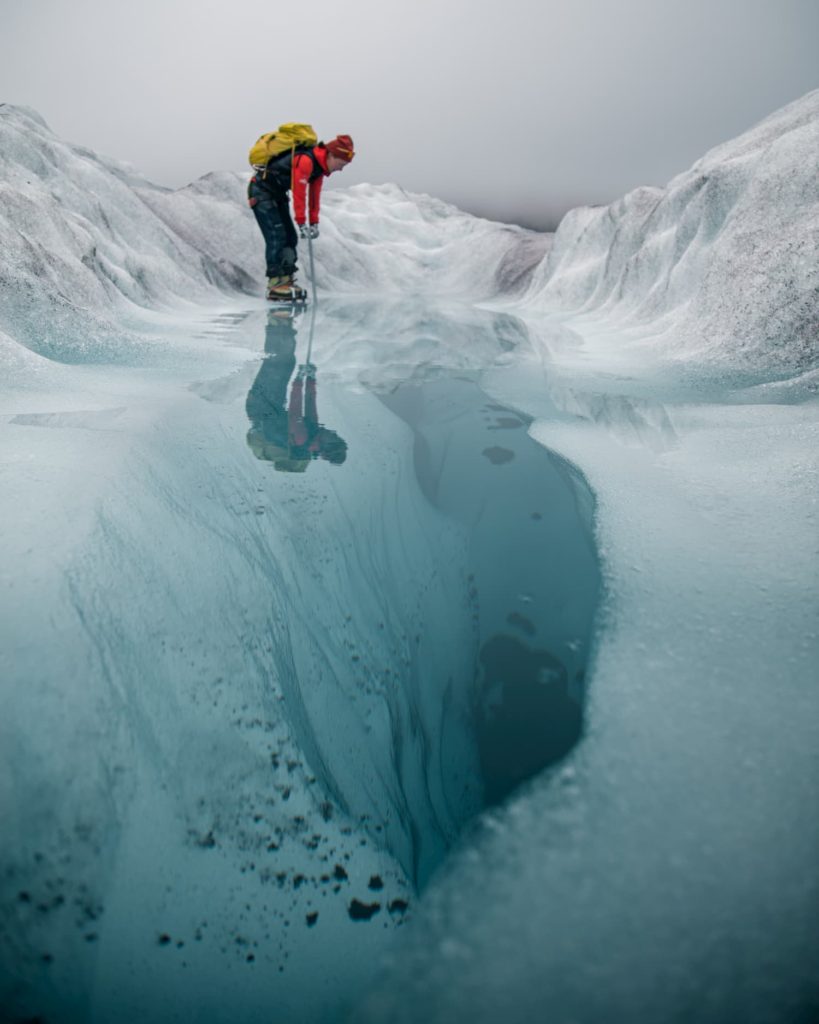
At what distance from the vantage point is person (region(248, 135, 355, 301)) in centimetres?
549

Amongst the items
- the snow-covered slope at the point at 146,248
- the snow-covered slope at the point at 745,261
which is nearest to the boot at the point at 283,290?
the snow-covered slope at the point at 146,248

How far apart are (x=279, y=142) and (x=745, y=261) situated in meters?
4.43

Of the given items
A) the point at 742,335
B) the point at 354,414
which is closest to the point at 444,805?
the point at 354,414

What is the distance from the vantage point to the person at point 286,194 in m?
5.49

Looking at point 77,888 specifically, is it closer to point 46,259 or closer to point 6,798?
point 6,798

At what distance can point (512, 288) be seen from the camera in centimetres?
1378

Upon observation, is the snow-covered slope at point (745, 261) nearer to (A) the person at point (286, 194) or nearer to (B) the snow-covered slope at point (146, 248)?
(A) the person at point (286, 194)

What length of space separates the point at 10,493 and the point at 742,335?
3.29m

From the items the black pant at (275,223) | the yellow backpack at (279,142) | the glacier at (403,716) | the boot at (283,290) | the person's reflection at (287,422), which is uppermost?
the yellow backpack at (279,142)

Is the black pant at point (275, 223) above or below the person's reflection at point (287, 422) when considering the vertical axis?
above

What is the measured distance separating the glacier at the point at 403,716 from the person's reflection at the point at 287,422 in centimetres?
5

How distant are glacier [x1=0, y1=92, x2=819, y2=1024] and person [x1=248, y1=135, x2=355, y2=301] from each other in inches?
165

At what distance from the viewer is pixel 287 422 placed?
83.4 inches

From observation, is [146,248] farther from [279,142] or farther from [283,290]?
[279,142]
